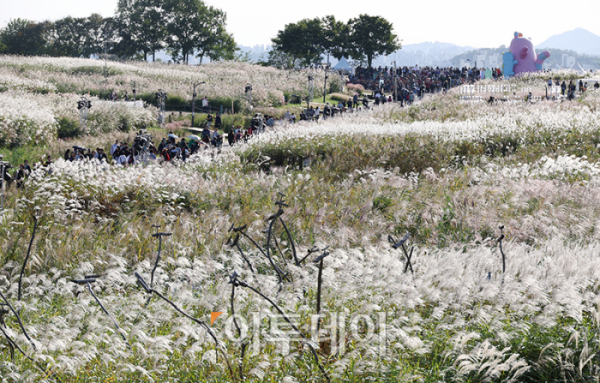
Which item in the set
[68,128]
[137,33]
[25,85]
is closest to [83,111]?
[68,128]

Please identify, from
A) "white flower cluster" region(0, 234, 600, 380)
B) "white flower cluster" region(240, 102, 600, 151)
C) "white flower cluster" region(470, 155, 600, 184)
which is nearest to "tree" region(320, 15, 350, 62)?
"white flower cluster" region(240, 102, 600, 151)

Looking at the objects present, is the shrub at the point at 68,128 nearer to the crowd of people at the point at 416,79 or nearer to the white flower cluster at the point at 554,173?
→ the white flower cluster at the point at 554,173

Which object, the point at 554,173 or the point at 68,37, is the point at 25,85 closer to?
the point at 554,173

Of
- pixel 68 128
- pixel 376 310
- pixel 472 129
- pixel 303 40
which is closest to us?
pixel 376 310

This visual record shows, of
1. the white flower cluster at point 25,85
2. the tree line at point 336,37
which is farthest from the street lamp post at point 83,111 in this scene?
the tree line at point 336,37

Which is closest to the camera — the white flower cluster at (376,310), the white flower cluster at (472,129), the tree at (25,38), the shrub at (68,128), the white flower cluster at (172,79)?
the white flower cluster at (376,310)

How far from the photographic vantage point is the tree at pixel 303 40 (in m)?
68.7

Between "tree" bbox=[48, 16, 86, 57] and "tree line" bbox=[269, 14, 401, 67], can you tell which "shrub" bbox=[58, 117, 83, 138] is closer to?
"tree line" bbox=[269, 14, 401, 67]

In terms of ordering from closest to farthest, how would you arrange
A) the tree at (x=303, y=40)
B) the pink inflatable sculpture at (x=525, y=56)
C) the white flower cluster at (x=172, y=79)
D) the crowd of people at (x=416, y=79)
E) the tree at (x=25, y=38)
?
the white flower cluster at (x=172, y=79) → the crowd of people at (x=416, y=79) → the pink inflatable sculpture at (x=525, y=56) → the tree at (x=303, y=40) → the tree at (x=25, y=38)

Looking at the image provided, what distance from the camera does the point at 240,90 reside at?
37.0 metres

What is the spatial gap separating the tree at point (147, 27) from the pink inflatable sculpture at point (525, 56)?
4746 cm

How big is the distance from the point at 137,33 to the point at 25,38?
62.6 ft

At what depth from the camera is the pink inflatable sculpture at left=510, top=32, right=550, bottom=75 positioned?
4884 centimetres

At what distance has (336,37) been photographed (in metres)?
69.1
